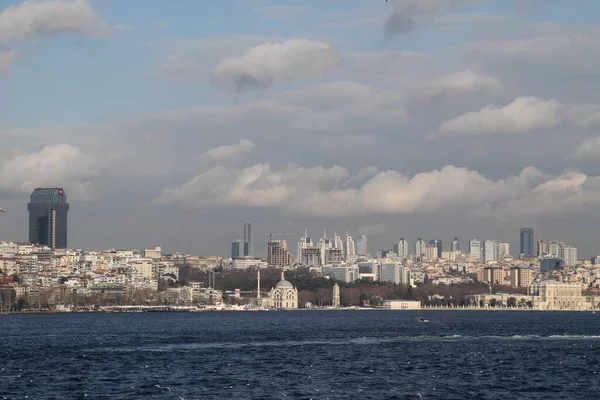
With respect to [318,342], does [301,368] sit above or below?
below

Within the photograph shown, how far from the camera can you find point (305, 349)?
Answer: 58.5 meters

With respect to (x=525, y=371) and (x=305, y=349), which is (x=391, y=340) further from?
(x=525, y=371)

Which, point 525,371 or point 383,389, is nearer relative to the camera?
point 383,389

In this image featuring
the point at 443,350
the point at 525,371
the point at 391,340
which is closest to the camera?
the point at 525,371

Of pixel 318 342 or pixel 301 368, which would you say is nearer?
pixel 301 368

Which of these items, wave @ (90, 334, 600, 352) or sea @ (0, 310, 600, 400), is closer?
sea @ (0, 310, 600, 400)

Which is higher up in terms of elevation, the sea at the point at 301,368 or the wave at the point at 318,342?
→ the wave at the point at 318,342

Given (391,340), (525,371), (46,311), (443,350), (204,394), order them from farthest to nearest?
1. (46,311)
2. (391,340)
3. (443,350)
4. (525,371)
5. (204,394)

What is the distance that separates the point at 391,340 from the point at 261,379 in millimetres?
25688

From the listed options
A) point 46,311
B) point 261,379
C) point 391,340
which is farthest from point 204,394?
point 46,311

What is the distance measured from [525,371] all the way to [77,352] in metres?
23.6

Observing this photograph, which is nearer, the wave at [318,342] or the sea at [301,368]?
the sea at [301,368]

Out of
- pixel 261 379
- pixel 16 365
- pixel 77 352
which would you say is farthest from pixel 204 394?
pixel 77 352

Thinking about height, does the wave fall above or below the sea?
above
